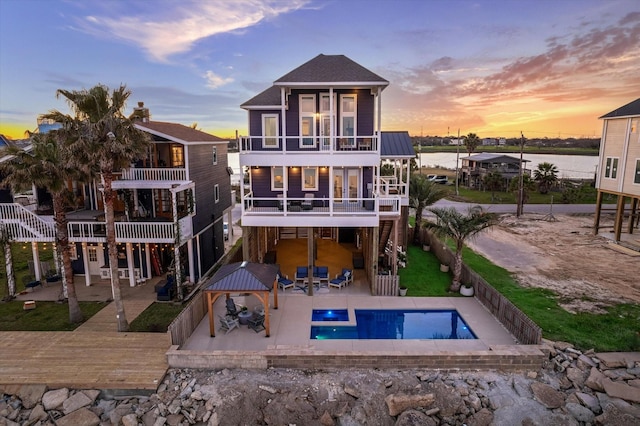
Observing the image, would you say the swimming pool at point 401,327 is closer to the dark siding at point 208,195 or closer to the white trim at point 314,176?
the white trim at point 314,176

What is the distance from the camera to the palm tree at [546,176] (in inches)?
1809

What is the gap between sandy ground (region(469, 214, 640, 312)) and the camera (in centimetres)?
1684

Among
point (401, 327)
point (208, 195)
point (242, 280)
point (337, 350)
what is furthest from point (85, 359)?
point (401, 327)

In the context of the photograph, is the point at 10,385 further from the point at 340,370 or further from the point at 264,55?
the point at 264,55

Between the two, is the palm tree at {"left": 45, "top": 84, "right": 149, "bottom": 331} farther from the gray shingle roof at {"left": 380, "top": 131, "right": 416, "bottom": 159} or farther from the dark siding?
the gray shingle roof at {"left": 380, "top": 131, "right": 416, "bottom": 159}

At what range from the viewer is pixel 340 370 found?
11453mm

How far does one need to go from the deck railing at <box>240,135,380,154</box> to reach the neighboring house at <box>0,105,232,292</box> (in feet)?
9.53

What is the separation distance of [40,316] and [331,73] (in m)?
17.2

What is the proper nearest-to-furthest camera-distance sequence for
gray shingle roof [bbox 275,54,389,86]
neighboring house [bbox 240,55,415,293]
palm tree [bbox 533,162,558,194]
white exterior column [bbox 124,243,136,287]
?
gray shingle roof [bbox 275,54,389,86]
neighboring house [bbox 240,55,415,293]
white exterior column [bbox 124,243,136,287]
palm tree [bbox 533,162,558,194]

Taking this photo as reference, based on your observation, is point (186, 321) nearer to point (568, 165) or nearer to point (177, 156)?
point (177, 156)

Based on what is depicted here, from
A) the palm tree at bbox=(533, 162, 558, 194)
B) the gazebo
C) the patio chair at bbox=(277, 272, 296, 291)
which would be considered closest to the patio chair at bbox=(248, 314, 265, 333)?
the gazebo

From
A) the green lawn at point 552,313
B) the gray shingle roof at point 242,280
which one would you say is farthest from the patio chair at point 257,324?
the green lawn at point 552,313

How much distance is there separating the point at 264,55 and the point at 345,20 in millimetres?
7576

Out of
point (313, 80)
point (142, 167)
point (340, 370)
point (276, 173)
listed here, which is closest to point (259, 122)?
point (276, 173)
